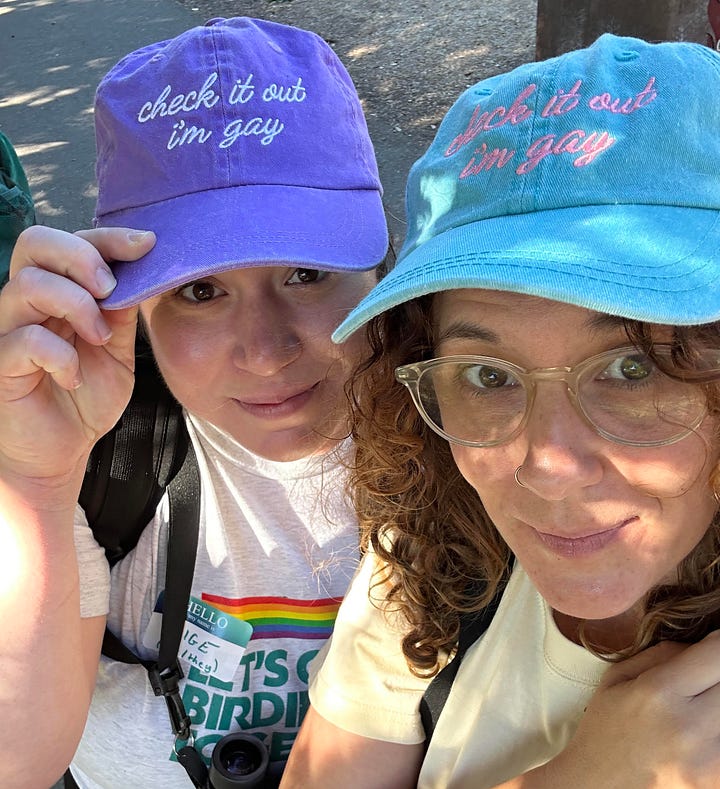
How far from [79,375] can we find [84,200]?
4349 mm

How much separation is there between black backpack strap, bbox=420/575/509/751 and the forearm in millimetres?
702

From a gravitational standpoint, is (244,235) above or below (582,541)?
above

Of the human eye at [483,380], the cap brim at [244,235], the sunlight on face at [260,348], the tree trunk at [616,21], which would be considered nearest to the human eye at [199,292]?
the sunlight on face at [260,348]

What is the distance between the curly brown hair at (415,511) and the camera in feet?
5.22

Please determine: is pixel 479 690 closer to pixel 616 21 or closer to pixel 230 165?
pixel 230 165

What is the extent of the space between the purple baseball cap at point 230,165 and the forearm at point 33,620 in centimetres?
43

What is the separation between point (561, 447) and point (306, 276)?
0.70 metres

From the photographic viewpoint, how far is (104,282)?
156cm

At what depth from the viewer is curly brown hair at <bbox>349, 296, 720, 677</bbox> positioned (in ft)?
5.22

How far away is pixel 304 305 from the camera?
5.62 feet

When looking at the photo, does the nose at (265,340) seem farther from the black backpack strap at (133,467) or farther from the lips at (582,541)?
the lips at (582,541)

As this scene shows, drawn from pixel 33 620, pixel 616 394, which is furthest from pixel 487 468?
pixel 33 620

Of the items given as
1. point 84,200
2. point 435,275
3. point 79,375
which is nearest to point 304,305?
point 79,375

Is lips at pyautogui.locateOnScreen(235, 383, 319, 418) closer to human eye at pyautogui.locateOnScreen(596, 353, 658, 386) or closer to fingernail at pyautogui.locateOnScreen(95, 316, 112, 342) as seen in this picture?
fingernail at pyautogui.locateOnScreen(95, 316, 112, 342)
